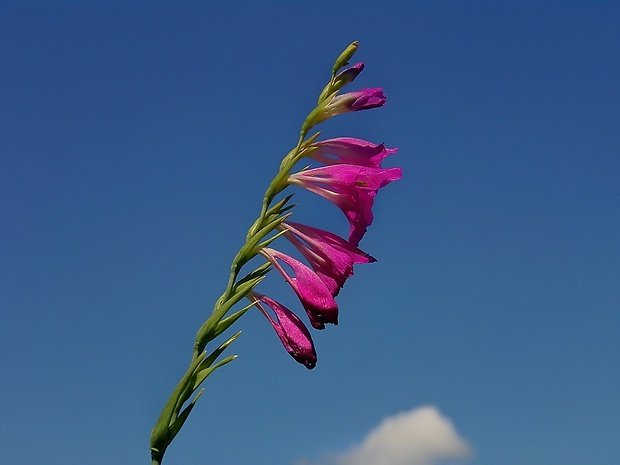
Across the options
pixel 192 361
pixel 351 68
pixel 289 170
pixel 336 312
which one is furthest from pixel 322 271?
pixel 351 68

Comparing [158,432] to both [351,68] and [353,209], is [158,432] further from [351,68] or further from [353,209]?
[351,68]

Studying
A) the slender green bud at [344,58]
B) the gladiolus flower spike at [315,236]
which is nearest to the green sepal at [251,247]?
the gladiolus flower spike at [315,236]

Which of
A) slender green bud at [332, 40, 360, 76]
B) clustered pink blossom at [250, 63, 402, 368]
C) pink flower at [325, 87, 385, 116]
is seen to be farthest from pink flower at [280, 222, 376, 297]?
slender green bud at [332, 40, 360, 76]

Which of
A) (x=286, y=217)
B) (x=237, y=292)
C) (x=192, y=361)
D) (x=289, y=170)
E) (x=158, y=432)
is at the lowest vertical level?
(x=158, y=432)

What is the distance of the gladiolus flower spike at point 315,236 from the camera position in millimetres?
2594

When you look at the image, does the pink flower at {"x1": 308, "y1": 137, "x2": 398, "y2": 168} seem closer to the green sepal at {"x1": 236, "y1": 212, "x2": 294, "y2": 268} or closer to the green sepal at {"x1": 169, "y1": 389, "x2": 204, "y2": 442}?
the green sepal at {"x1": 236, "y1": 212, "x2": 294, "y2": 268}

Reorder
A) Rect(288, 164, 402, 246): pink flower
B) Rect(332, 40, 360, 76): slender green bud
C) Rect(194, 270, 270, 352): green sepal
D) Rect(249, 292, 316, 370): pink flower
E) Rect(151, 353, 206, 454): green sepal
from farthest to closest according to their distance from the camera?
Rect(332, 40, 360, 76): slender green bud < Rect(288, 164, 402, 246): pink flower < Rect(249, 292, 316, 370): pink flower < Rect(194, 270, 270, 352): green sepal < Rect(151, 353, 206, 454): green sepal

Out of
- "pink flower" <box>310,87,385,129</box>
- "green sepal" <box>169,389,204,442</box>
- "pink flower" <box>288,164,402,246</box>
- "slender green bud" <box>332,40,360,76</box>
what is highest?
"slender green bud" <box>332,40,360,76</box>

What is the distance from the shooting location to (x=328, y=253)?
2740 mm

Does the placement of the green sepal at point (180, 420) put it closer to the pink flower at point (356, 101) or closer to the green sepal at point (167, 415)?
the green sepal at point (167, 415)

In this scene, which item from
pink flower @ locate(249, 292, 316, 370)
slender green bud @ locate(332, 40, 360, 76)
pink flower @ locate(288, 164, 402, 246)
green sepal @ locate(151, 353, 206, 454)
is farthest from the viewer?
slender green bud @ locate(332, 40, 360, 76)

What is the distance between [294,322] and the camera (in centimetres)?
271

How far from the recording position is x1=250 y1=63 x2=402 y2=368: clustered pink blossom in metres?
2.66

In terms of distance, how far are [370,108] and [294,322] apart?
847mm
